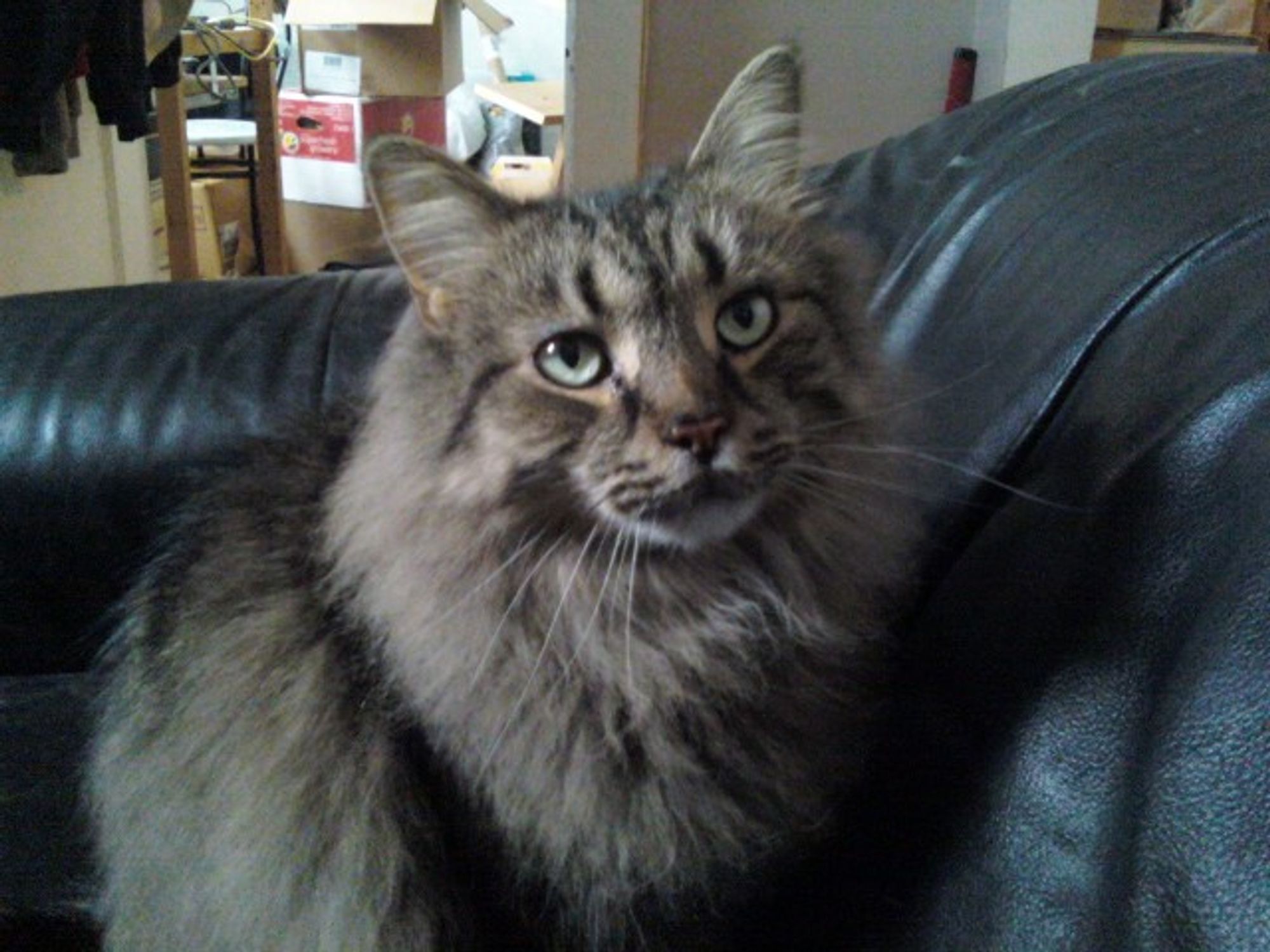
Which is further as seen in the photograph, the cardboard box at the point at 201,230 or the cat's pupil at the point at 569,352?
the cardboard box at the point at 201,230

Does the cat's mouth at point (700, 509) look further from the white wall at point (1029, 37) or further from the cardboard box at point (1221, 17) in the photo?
the cardboard box at point (1221, 17)

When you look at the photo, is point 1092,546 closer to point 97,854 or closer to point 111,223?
point 97,854

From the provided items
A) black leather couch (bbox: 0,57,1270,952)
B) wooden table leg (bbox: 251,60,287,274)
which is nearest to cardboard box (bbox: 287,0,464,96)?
wooden table leg (bbox: 251,60,287,274)

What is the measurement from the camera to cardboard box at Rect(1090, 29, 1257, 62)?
9.36 ft

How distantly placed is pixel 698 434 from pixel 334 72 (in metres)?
4.25

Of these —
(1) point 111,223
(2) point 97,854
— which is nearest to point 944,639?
(2) point 97,854

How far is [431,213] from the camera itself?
0.95 m

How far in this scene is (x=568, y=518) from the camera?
0.87 m

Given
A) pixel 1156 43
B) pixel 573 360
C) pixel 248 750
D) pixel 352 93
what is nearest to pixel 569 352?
pixel 573 360

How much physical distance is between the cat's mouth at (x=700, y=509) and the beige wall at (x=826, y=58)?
217 centimetres

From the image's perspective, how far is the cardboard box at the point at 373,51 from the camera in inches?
165

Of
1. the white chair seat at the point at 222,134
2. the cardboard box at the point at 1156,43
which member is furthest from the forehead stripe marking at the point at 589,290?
the white chair seat at the point at 222,134

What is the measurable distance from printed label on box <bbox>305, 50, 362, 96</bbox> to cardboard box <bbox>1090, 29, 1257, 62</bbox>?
2982mm

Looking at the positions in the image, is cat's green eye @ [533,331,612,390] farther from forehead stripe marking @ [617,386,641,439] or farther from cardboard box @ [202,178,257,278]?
cardboard box @ [202,178,257,278]
